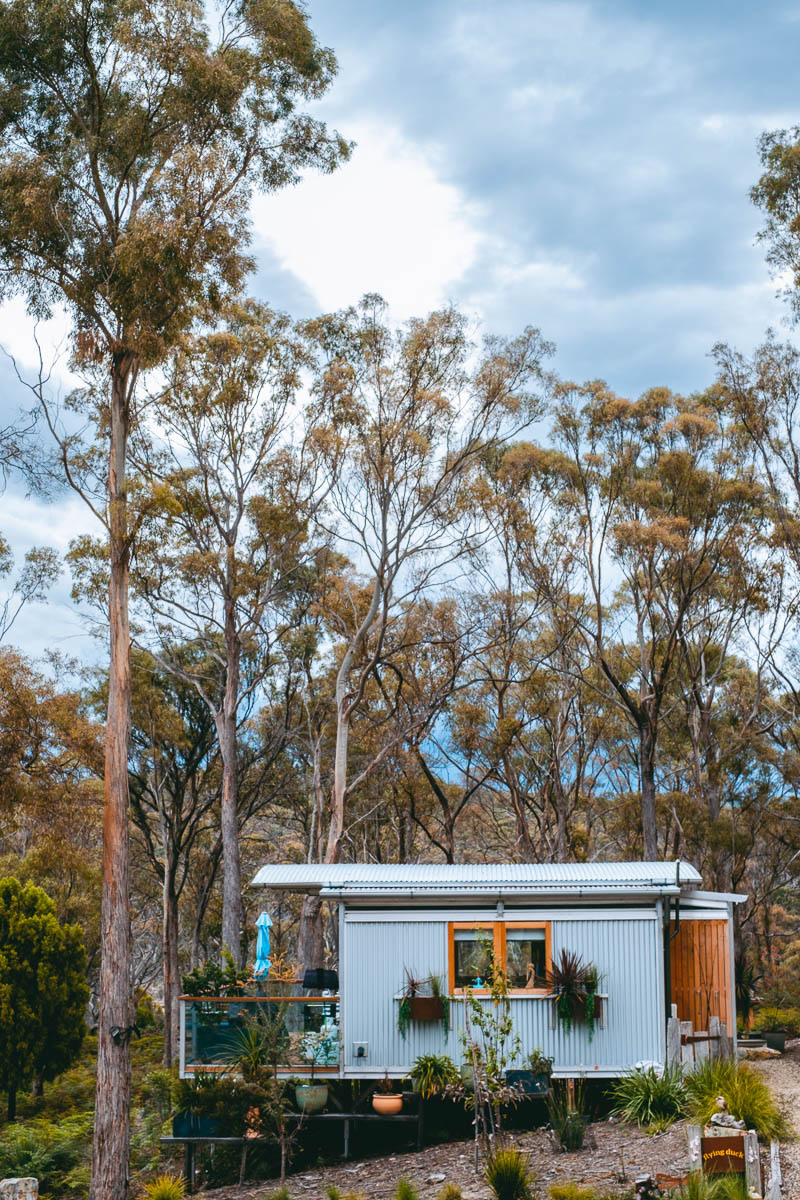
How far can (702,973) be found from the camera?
Result: 1477 centimetres

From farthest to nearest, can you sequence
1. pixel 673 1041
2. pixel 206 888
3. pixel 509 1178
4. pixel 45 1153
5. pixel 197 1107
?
pixel 206 888, pixel 45 1153, pixel 197 1107, pixel 673 1041, pixel 509 1178

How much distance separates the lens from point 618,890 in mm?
13914

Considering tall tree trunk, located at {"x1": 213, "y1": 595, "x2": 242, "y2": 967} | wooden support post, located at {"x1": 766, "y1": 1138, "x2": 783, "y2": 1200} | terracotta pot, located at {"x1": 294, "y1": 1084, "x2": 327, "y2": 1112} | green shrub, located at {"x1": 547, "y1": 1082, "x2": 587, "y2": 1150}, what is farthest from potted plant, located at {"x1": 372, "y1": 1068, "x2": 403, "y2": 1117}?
tall tree trunk, located at {"x1": 213, "y1": 595, "x2": 242, "y2": 967}

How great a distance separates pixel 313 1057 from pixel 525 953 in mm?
2858

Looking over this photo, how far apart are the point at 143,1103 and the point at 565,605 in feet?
47.8

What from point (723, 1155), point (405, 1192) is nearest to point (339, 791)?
point (405, 1192)

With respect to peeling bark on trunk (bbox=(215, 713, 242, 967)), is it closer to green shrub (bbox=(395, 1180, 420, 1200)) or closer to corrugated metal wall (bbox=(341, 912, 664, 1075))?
corrugated metal wall (bbox=(341, 912, 664, 1075))

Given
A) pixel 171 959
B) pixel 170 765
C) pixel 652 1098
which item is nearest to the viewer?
pixel 652 1098

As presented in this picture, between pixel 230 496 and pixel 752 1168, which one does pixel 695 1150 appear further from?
pixel 230 496

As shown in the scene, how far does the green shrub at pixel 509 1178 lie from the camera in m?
10.1

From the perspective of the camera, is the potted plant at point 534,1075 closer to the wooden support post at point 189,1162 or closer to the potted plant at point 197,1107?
the potted plant at point 197,1107

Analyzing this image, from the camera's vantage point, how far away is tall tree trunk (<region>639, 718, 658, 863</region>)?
23391 millimetres

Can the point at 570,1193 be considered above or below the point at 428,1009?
below

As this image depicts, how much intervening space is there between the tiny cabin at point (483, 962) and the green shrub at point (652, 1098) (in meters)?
0.84
